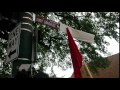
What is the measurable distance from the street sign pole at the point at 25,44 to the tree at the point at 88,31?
5853mm

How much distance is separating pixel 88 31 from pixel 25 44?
257 inches

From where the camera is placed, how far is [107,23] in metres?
11.6

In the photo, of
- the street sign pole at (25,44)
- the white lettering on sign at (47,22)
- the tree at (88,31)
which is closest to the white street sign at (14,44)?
the street sign pole at (25,44)

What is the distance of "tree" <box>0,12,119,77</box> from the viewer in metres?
11.0

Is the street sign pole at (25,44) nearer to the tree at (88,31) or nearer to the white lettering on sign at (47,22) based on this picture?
the white lettering on sign at (47,22)

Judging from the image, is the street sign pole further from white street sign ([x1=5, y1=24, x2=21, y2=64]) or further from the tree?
the tree

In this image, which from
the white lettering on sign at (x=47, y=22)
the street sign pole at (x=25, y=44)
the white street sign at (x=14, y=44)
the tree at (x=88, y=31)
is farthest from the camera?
the tree at (x=88, y=31)

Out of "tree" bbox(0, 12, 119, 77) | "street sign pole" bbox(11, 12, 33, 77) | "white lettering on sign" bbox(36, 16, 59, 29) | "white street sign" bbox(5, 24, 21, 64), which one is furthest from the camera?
"tree" bbox(0, 12, 119, 77)

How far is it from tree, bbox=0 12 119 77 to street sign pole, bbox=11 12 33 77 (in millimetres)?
5853

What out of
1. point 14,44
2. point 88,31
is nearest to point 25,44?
point 14,44

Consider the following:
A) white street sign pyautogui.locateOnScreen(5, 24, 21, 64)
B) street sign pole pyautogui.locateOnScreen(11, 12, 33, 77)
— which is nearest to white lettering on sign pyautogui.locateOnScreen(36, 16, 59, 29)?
street sign pole pyautogui.locateOnScreen(11, 12, 33, 77)

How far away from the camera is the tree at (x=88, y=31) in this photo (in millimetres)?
10961

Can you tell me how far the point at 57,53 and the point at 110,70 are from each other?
2264cm
